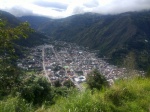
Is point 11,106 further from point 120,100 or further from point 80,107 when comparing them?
point 120,100

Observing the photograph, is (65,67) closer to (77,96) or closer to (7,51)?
(77,96)

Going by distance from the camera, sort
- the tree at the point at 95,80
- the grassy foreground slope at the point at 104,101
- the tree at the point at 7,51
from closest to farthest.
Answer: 1. the tree at the point at 7,51
2. the grassy foreground slope at the point at 104,101
3. the tree at the point at 95,80

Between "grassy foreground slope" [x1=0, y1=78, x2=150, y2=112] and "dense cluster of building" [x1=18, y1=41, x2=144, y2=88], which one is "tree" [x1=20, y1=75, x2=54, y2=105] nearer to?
"grassy foreground slope" [x1=0, y1=78, x2=150, y2=112]

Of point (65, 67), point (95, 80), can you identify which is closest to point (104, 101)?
point (95, 80)

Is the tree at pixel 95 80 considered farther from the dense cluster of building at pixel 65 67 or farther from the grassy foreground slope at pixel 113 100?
the dense cluster of building at pixel 65 67

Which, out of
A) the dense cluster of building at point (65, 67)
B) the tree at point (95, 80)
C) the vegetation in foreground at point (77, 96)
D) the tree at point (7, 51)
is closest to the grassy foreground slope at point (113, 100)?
the vegetation in foreground at point (77, 96)

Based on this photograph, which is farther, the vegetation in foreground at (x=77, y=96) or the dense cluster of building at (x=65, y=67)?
the dense cluster of building at (x=65, y=67)

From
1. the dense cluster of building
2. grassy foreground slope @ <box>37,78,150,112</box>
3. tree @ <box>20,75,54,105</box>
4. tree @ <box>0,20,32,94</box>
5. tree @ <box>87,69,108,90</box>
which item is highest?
tree @ <box>0,20,32,94</box>

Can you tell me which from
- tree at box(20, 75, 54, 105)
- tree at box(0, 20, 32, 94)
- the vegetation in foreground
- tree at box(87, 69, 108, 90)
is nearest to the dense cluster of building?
tree at box(87, 69, 108, 90)
